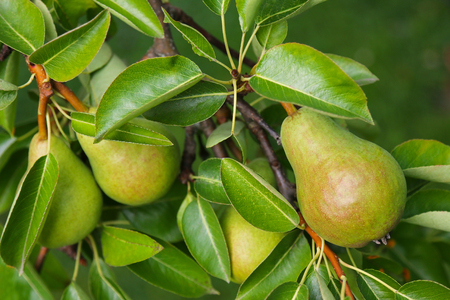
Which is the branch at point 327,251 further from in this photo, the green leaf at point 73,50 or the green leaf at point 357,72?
the green leaf at point 73,50

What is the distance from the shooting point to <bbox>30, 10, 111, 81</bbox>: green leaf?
63cm

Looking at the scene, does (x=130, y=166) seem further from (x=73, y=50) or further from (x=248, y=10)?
(x=248, y=10)

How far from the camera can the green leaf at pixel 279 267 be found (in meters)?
0.72

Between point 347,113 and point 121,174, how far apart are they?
441 millimetres

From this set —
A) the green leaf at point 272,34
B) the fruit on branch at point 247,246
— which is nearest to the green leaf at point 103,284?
the fruit on branch at point 247,246

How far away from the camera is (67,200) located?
0.77 meters

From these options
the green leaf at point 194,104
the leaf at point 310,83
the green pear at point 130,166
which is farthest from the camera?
the green pear at point 130,166

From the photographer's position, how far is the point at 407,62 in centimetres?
251

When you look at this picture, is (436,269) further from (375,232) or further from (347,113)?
(347,113)

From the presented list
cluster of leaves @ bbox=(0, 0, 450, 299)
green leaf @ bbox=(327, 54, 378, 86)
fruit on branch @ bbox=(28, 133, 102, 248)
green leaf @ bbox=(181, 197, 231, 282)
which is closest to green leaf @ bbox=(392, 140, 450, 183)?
cluster of leaves @ bbox=(0, 0, 450, 299)

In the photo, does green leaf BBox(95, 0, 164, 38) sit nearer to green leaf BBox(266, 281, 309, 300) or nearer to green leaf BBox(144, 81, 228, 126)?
green leaf BBox(144, 81, 228, 126)

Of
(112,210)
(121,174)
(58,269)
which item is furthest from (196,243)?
(58,269)

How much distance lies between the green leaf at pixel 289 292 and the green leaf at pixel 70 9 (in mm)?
658

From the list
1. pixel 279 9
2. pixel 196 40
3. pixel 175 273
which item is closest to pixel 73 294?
pixel 175 273
